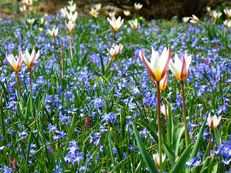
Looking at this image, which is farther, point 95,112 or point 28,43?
point 28,43

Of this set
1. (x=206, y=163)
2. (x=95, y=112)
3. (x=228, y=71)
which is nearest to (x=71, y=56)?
(x=228, y=71)

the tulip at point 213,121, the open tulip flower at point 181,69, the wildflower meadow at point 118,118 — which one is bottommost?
the wildflower meadow at point 118,118

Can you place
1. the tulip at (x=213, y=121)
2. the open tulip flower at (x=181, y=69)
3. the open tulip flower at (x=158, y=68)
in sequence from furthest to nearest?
1. the tulip at (x=213, y=121)
2. the open tulip flower at (x=181, y=69)
3. the open tulip flower at (x=158, y=68)

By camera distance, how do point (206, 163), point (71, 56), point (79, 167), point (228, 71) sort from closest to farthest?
point (206, 163) < point (79, 167) < point (228, 71) < point (71, 56)

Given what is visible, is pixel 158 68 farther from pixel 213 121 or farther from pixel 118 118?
pixel 118 118

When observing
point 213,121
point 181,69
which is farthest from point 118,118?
point 181,69

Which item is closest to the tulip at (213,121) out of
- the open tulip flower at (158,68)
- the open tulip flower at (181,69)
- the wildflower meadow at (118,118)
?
the wildflower meadow at (118,118)

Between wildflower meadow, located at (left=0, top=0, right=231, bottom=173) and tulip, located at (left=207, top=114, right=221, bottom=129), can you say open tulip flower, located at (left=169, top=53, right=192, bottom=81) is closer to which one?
wildflower meadow, located at (left=0, top=0, right=231, bottom=173)

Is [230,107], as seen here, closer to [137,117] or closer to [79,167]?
[137,117]

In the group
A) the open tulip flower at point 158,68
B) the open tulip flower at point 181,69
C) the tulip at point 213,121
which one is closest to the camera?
the open tulip flower at point 158,68

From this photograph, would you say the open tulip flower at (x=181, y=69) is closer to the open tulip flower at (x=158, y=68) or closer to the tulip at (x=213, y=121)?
the open tulip flower at (x=158, y=68)

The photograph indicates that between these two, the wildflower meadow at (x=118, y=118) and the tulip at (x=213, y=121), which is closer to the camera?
the wildflower meadow at (x=118, y=118)
